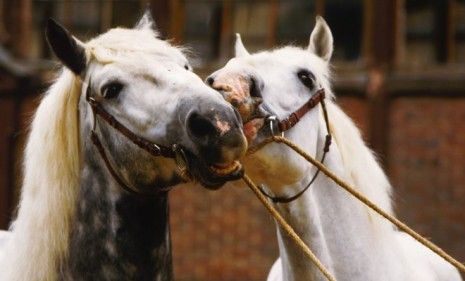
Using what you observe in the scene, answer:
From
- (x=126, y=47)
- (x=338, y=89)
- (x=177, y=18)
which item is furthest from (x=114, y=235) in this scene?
(x=177, y=18)

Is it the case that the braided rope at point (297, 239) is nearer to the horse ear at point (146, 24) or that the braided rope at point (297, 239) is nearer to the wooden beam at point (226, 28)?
the horse ear at point (146, 24)

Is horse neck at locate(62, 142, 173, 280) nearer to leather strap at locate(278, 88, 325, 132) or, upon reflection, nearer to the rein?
the rein

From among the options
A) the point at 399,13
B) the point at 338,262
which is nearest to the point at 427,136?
the point at 399,13

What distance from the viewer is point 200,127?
2982 millimetres

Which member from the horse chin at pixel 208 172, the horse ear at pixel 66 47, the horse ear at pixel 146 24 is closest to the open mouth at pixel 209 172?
the horse chin at pixel 208 172

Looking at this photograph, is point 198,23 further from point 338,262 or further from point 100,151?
point 100,151

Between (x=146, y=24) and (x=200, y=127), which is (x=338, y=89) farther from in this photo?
(x=200, y=127)

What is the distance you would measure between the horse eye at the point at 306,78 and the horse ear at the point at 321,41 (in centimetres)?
28

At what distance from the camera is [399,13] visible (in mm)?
9875

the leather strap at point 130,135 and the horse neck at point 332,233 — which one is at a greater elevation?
the leather strap at point 130,135

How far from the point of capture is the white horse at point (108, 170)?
312 cm

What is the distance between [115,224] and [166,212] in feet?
0.58

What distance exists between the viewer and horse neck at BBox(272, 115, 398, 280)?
4.04 m

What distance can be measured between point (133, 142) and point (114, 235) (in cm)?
30
